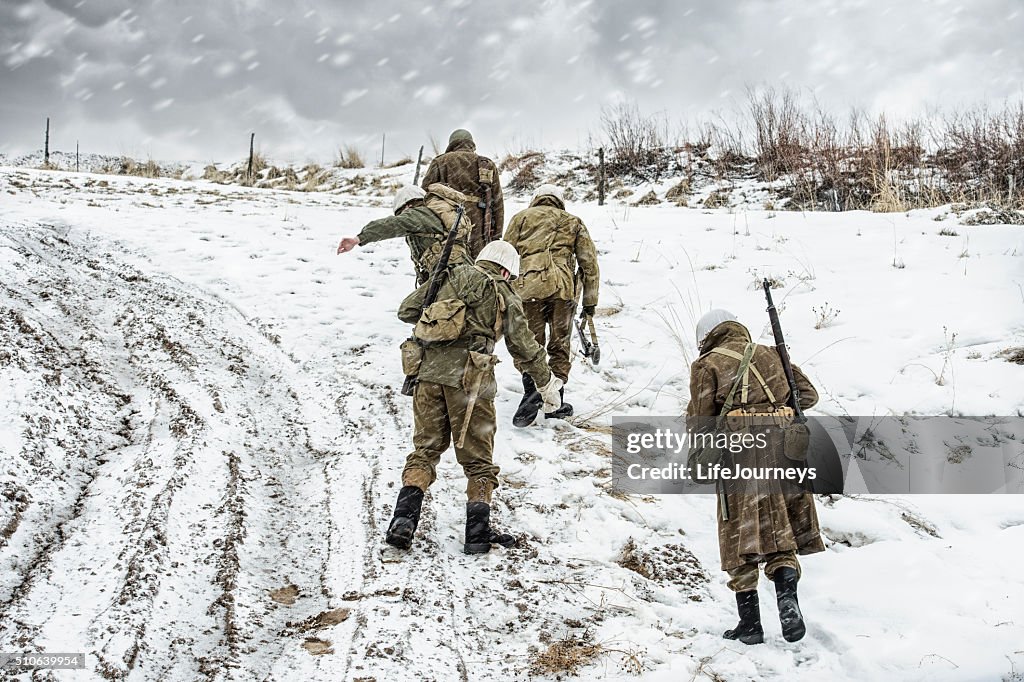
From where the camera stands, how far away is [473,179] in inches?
257

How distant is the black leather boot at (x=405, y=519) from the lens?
3682 millimetres

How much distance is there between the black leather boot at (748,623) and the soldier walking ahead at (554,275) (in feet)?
8.52

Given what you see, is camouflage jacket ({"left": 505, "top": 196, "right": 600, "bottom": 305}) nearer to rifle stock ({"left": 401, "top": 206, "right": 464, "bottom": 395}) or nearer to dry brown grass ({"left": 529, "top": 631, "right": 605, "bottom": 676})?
rifle stock ({"left": 401, "top": 206, "right": 464, "bottom": 395})

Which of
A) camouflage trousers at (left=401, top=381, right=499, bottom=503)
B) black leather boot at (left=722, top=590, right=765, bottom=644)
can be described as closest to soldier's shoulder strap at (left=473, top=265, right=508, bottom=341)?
camouflage trousers at (left=401, top=381, right=499, bottom=503)

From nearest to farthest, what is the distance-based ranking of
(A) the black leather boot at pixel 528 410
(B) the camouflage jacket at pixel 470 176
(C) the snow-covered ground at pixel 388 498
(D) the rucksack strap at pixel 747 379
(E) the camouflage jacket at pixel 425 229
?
1. (C) the snow-covered ground at pixel 388 498
2. (D) the rucksack strap at pixel 747 379
3. (E) the camouflage jacket at pixel 425 229
4. (A) the black leather boot at pixel 528 410
5. (B) the camouflage jacket at pixel 470 176

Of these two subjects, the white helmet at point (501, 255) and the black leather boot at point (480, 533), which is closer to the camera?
the black leather boot at point (480, 533)

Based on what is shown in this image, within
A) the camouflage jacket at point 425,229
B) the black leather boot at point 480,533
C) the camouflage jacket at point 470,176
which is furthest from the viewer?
the camouflage jacket at point 470,176

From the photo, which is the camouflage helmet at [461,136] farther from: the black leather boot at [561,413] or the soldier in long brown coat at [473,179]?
the black leather boot at [561,413]

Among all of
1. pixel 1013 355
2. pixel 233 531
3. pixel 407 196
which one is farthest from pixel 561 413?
pixel 1013 355

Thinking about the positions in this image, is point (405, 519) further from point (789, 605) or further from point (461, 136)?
point (461, 136)

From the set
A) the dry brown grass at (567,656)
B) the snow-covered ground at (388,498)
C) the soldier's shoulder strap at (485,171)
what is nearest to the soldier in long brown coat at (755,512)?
the snow-covered ground at (388,498)

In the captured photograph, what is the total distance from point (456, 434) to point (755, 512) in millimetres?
1666

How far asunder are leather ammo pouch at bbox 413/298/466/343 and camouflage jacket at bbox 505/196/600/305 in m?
1.75

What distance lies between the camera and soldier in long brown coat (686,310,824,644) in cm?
321
